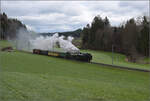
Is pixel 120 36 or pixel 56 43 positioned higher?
pixel 120 36

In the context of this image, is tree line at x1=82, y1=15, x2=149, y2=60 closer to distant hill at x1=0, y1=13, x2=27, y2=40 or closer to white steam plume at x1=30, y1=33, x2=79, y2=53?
white steam plume at x1=30, y1=33, x2=79, y2=53

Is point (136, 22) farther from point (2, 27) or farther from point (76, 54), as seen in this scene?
point (2, 27)

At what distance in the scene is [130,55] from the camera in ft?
169

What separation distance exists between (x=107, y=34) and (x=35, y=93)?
190 ft

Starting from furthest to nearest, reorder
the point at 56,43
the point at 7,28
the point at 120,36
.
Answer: the point at 7,28
the point at 120,36
the point at 56,43

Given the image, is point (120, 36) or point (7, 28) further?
point (7, 28)

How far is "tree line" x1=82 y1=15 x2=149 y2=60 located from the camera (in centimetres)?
5231

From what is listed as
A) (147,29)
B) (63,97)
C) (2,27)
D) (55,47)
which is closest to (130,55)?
(147,29)

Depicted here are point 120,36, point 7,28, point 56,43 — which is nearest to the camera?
point 56,43

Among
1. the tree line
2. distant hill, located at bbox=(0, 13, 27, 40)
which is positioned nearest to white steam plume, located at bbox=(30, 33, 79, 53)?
the tree line

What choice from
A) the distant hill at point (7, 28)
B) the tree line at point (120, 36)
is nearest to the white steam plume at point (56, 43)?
the tree line at point (120, 36)

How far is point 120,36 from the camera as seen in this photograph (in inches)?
2373

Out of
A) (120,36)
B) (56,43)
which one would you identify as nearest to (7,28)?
(56,43)

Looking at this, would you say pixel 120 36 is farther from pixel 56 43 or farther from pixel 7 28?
pixel 7 28
